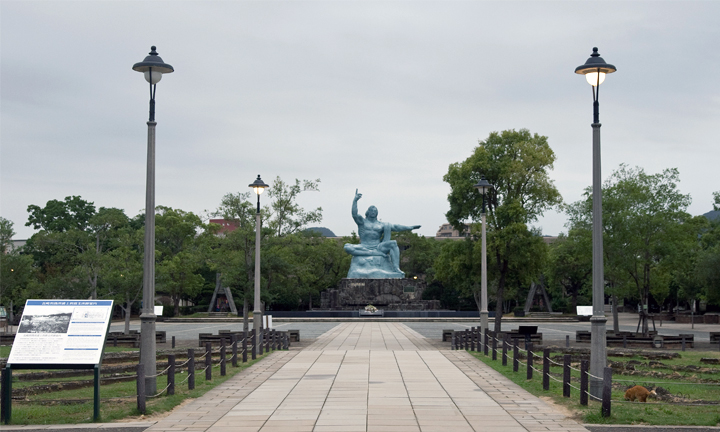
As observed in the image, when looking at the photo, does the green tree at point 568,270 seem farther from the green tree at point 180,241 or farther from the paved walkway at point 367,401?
the paved walkway at point 367,401

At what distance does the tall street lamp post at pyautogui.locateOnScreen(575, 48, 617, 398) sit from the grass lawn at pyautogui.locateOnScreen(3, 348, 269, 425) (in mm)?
7378

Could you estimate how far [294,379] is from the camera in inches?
679

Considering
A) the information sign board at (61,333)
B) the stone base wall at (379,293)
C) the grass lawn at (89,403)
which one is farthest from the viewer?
the stone base wall at (379,293)

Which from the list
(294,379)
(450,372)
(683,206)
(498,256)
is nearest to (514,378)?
(450,372)

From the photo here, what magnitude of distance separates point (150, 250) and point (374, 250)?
54.8m

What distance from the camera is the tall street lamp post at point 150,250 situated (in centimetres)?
1389

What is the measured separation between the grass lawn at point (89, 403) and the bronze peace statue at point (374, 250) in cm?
5003

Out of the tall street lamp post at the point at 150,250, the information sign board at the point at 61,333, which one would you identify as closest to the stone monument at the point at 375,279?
the tall street lamp post at the point at 150,250

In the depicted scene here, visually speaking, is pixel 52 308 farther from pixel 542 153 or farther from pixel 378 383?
pixel 542 153

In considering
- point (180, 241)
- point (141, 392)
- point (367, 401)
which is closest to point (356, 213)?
point (180, 241)

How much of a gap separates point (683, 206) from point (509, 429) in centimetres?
2919

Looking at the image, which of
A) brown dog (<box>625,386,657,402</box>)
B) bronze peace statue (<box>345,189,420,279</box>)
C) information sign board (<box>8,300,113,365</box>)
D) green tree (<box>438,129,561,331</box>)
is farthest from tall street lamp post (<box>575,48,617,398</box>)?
bronze peace statue (<box>345,189,420,279</box>)

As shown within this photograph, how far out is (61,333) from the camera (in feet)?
39.5

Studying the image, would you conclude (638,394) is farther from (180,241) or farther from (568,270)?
(180,241)
